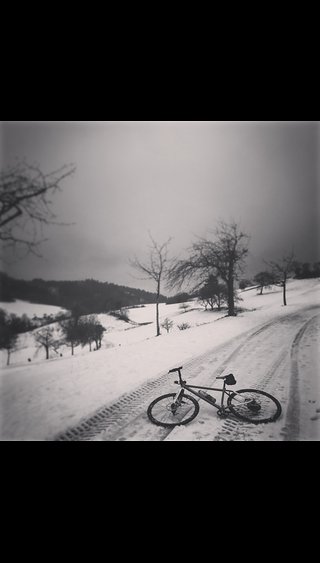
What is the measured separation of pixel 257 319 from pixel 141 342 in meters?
2.53

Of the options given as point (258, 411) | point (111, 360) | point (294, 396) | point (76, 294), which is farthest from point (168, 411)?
point (76, 294)

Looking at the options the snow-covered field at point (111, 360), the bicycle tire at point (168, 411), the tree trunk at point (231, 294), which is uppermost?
the tree trunk at point (231, 294)

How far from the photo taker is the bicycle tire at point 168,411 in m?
2.72

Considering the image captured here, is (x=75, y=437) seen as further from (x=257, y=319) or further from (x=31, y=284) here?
(x=257, y=319)

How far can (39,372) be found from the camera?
3.28m

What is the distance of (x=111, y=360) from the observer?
365 centimetres

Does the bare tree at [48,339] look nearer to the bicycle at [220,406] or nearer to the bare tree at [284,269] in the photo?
the bicycle at [220,406]

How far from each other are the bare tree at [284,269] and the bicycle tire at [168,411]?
2818mm

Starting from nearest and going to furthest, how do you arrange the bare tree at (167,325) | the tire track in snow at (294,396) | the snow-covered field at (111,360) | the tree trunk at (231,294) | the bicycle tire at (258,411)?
1. the tire track in snow at (294,396)
2. the bicycle tire at (258,411)
3. the snow-covered field at (111,360)
4. the bare tree at (167,325)
5. the tree trunk at (231,294)

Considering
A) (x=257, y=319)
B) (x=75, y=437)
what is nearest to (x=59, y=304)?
(x=75, y=437)

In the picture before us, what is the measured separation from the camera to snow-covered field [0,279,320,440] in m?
2.83

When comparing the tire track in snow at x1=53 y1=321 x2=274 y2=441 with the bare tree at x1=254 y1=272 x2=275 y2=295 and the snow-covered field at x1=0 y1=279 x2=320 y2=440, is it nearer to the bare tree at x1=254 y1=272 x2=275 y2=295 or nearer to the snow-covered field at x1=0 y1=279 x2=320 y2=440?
the snow-covered field at x1=0 y1=279 x2=320 y2=440

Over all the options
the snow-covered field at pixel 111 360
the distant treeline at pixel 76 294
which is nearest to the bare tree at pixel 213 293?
the snow-covered field at pixel 111 360

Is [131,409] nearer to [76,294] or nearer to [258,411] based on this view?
[258,411]
